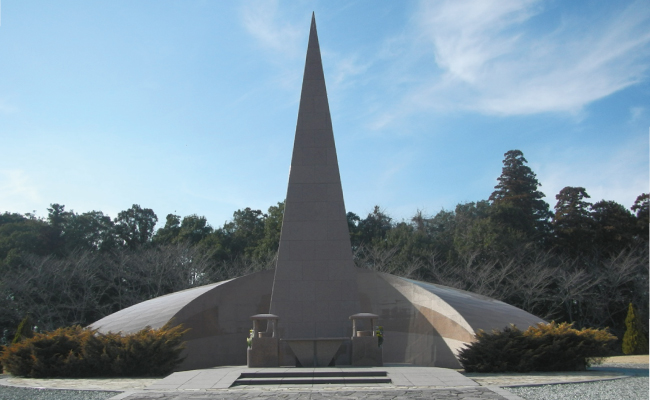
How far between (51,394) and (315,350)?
6.07 meters

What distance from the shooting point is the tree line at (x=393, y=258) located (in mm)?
30016

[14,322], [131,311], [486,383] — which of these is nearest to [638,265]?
[486,383]

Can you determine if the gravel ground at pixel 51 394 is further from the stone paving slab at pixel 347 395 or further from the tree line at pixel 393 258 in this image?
the tree line at pixel 393 258

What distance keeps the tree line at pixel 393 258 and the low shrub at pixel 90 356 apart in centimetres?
1600

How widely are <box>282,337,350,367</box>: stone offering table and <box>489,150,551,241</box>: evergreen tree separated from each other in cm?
2515

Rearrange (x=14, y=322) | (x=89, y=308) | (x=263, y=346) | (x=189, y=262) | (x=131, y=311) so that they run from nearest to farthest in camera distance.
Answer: (x=263, y=346) < (x=131, y=311) < (x=14, y=322) < (x=89, y=308) < (x=189, y=262)

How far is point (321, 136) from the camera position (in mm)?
16359

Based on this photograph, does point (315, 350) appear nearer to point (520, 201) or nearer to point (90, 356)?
point (90, 356)

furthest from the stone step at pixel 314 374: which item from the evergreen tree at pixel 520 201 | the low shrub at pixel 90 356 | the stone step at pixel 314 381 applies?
the evergreen tree at pixel 520 201

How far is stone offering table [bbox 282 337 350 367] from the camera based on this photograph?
13820mm

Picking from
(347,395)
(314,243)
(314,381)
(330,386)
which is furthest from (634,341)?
(347,395)

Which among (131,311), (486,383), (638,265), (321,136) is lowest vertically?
(486,383)

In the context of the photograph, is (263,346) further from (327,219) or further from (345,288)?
(327,219)

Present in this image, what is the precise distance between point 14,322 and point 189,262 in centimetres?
953
